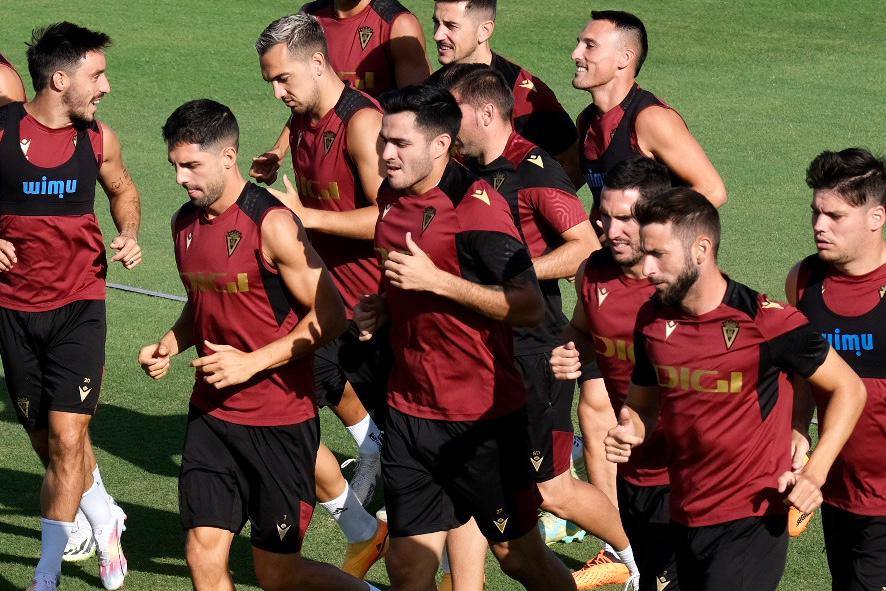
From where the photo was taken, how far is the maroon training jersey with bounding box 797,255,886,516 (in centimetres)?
636

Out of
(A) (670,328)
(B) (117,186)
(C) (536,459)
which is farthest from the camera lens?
(B) (117,186)

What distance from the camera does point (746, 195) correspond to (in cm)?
1628

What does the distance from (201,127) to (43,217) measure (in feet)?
6.21

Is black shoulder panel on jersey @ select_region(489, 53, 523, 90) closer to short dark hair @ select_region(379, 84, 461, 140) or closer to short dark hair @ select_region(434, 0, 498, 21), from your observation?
short dark hair @ select_region(434, 0, 498, 21)

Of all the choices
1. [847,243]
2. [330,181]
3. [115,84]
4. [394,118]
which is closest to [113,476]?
[330,181]

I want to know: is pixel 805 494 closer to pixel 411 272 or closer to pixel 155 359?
pixel 411 272

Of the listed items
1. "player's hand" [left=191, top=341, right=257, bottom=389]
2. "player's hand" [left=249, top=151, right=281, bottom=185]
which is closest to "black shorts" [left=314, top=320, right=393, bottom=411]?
"player's hand" [left=249, top=151, right=281, bottom=185]

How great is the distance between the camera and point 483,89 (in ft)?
24.9

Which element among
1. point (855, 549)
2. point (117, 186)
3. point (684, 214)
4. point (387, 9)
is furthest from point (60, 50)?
point (855, 549)

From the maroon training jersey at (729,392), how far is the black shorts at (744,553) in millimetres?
47

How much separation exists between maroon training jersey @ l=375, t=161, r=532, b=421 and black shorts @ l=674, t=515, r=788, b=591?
4.00ft

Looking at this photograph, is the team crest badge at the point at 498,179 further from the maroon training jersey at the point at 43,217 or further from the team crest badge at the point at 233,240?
the maroon training jersey at the point at 43,217

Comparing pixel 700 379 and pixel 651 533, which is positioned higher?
pixel 700 379

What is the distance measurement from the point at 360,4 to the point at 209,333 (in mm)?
3518
